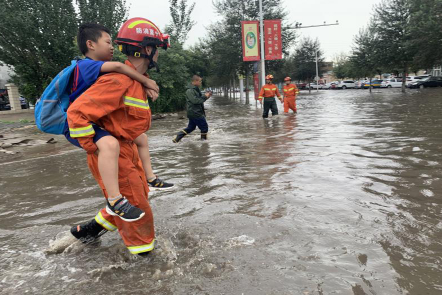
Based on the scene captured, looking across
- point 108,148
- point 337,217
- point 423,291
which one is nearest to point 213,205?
point 337,217

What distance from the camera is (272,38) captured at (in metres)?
20.6

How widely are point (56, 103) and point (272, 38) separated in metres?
19.6

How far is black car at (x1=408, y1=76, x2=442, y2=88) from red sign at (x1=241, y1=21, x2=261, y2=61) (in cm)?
2639

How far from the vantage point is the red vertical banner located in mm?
20156

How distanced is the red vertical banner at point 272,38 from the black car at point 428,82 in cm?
2554

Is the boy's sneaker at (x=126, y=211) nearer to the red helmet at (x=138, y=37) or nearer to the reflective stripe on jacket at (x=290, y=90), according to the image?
the red helmet at (x=138, y=37)

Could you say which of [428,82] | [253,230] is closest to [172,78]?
[253,230]

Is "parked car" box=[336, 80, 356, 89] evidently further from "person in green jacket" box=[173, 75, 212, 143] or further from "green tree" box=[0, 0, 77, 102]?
"person in green jacket" box=[173, 75, 212, 143]

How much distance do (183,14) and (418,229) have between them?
25.7 metres

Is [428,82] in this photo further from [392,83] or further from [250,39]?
[250,39]

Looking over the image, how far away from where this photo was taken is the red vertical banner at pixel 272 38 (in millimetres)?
20156

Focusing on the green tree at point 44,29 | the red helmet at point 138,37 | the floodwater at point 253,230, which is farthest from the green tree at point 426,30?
the red helmet at point 138,37

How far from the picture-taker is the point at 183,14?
1021 inches

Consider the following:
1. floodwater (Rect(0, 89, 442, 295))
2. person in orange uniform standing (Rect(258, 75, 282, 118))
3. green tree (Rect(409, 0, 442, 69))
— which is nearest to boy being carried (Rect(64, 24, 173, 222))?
floodwater (Rect(0, 89, 442, 295))
